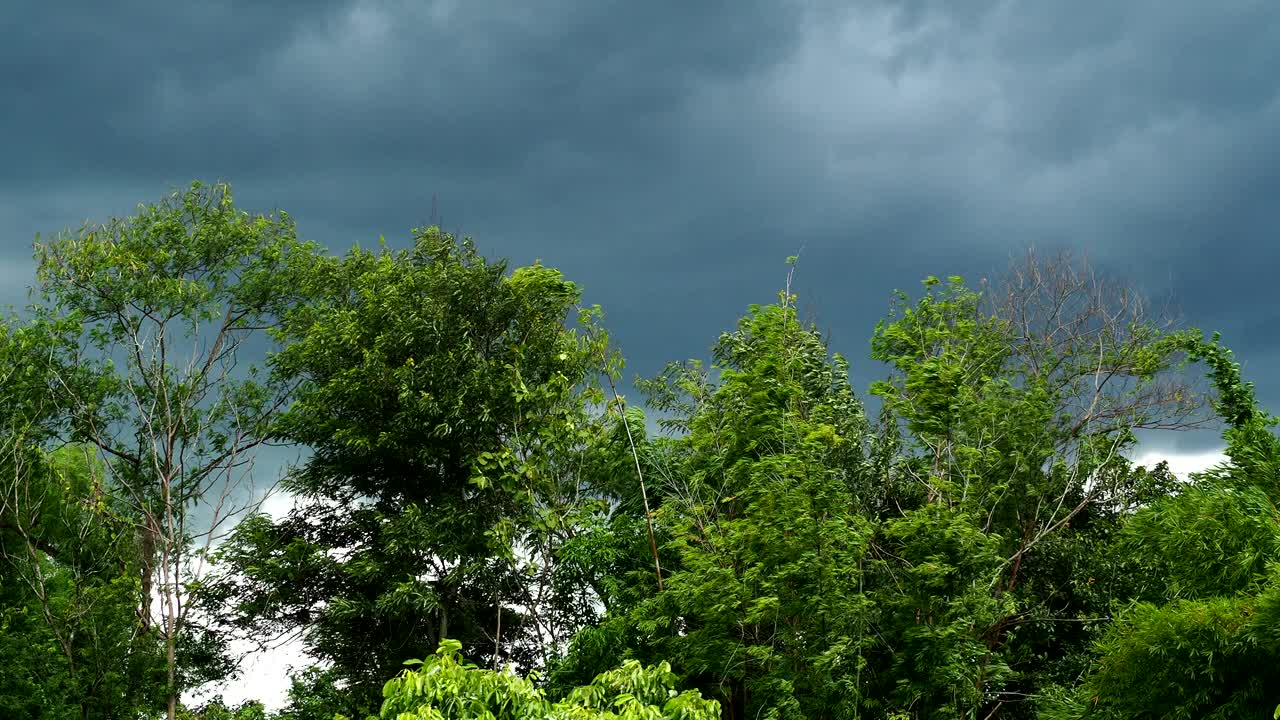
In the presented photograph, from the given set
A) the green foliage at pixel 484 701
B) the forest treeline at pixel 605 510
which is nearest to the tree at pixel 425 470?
the forest treeline at pixel 605 510

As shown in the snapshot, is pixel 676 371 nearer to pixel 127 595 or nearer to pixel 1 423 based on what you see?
pixel 127 595

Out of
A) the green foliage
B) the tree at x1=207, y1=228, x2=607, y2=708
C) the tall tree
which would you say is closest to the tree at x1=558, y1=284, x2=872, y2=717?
the tree at x1=207, y1=228, x2=607, y2=708

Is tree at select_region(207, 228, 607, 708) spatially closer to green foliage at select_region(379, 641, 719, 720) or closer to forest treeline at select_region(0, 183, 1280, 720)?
forest treeline at select_region(0, 183, 1280, 720)

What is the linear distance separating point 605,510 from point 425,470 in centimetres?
354

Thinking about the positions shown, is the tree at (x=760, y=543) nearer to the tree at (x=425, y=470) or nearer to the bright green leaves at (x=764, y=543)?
the bright green leaves at (x=764, y=543)

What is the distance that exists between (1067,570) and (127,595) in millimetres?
17504

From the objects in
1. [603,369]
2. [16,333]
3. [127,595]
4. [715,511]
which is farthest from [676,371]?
[16,333]

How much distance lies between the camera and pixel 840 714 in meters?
16.6

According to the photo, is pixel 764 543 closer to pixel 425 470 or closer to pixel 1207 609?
pixel 1207 609

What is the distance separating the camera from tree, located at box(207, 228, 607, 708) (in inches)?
784

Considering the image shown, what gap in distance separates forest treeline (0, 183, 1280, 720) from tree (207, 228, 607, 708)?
7cm

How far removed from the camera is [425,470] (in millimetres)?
21328

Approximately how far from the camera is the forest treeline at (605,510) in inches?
653

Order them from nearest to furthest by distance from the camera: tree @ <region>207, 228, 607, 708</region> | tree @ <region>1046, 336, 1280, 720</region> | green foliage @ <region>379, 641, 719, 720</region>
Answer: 1. green foliage @ <region>379, 641, 719, 720</region>
2. tree @ <region>1046, 336, 1280, 720</region>
3. tree @ <region>207, 228, 607, 708</region>
